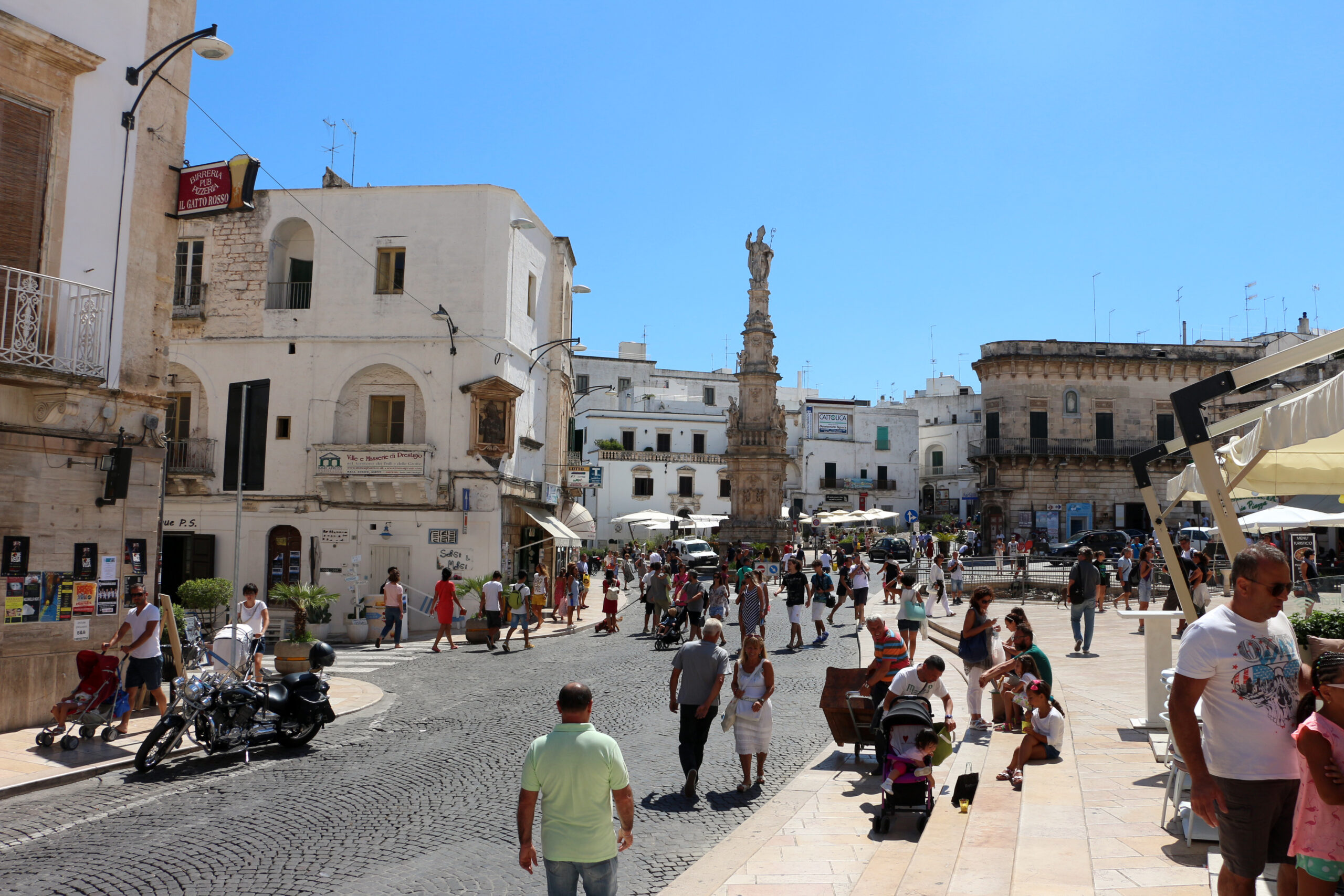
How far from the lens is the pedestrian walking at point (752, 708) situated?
825 centimetres

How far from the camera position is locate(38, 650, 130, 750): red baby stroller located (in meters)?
9.68

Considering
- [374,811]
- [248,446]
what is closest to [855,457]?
[248,446]

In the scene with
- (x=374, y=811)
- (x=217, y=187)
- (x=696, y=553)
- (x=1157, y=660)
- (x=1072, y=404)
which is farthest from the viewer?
(x=1072, y=404)

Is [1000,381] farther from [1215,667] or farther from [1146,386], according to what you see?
[1215,667]

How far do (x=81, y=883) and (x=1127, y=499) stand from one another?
53.1 metres

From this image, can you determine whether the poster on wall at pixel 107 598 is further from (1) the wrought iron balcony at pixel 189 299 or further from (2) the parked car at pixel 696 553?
(2) the parked car at pixel 696 553

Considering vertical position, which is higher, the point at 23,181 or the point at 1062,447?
the point at 1062,447

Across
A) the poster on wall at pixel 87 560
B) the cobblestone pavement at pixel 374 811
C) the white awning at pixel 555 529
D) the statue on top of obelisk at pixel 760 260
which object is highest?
the statue on top of obelisk at pixel 760 260

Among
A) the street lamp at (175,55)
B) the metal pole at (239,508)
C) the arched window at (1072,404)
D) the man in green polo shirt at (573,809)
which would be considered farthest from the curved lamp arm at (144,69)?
the arched window at (1072,404)

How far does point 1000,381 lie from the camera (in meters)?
52.1

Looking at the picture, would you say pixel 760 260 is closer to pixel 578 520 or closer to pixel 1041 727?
pixel 578 520

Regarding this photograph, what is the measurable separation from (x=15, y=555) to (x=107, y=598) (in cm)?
117

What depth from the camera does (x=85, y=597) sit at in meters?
10.9

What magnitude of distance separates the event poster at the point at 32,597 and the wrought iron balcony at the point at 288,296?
14.5 meters
